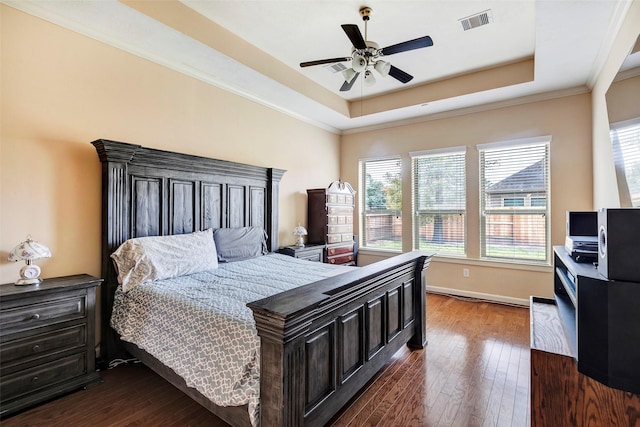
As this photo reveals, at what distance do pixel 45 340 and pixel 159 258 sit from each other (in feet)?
2.94

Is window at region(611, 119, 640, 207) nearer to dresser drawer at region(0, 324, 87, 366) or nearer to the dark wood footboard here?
the dark wood footboard

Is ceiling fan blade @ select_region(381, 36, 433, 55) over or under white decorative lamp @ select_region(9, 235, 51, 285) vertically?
over

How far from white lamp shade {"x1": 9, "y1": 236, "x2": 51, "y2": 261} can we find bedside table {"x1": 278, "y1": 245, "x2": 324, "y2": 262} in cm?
258

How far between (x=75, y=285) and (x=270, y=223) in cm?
237

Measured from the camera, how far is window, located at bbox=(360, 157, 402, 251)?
542cm

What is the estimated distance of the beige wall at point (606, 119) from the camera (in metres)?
2.25

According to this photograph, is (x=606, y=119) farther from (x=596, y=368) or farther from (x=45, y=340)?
(x=45, y=340)

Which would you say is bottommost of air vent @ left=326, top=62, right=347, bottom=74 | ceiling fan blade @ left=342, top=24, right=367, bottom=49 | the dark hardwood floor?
the dark hardwood floor

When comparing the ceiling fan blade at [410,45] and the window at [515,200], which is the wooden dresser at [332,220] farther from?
the ceiling fan blade at [410,45]

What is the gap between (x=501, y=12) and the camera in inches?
112

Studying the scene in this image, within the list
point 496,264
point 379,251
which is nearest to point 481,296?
point 496,264

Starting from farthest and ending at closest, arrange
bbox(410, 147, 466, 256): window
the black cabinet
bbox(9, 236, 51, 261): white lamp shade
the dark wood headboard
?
bbox(410, 147, 466, 256): window → the dark wood headboard → bbox(9, 236, 51, 261): white lamp shade → the black cabinet

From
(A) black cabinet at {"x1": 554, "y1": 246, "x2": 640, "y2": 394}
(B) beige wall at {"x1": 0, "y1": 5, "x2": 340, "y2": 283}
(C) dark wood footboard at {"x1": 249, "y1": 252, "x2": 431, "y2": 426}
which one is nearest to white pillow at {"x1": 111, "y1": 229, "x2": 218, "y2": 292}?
(B) beige wall at {"x1": 0, "y1": 5, "x2": 340, "y2": 283}

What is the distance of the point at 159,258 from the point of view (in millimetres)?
2629
